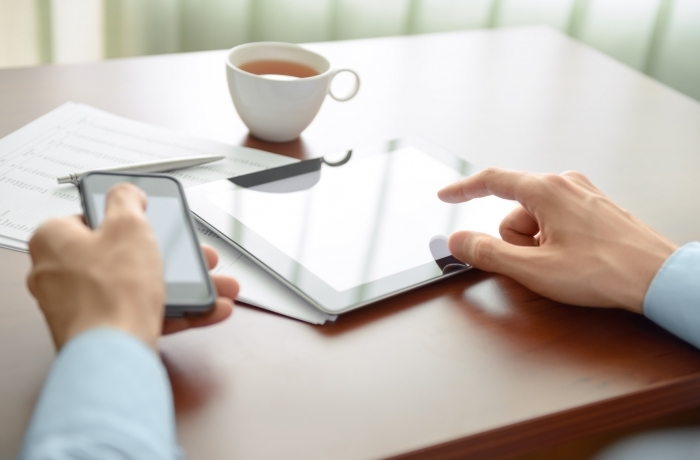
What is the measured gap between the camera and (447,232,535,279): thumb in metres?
0.61

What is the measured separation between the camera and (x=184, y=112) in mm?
852

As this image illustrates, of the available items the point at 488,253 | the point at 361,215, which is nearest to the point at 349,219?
the point at 361,215

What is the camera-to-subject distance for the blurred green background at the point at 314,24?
1.55 meters

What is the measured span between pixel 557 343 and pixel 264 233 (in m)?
0.26

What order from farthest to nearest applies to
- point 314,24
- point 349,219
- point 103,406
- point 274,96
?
point 314,24, point 274,96, point 349,219, point 103,406

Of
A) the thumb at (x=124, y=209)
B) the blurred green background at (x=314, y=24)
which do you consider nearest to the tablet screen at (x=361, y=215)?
the thumb at (x=124, y=209)

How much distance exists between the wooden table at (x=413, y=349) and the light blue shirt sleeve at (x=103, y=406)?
5 cm

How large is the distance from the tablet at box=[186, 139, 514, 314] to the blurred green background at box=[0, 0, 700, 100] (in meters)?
1.02

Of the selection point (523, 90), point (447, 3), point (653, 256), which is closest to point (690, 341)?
point (653, 256)

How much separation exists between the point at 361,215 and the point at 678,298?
0.90 feet

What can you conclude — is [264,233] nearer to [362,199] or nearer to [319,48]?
[362,199]

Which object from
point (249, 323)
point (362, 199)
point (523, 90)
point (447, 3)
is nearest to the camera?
point (249, 323)

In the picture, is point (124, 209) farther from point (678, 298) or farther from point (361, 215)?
point (678, 298)

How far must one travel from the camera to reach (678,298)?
0.58m
